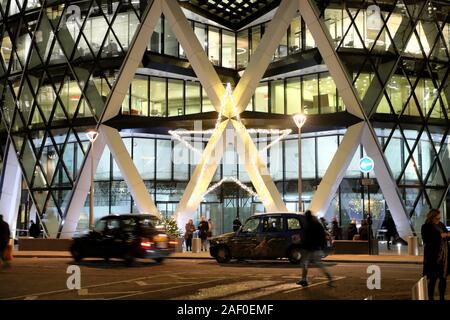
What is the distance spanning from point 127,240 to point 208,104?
2484 cm

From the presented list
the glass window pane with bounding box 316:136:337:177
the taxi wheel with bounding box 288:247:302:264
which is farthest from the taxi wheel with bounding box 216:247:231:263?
the glass window pane with bounding box 316:136:337:177

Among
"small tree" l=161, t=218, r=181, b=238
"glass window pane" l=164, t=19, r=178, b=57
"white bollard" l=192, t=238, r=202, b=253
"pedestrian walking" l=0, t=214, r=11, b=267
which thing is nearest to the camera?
"pedestrian walking" l=0, t=214, r=11, b=267

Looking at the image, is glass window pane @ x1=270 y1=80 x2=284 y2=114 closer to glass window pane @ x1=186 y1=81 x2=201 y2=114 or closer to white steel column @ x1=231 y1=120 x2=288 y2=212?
glass window pane @ x1=186 y1=81 x2=201 y2=114

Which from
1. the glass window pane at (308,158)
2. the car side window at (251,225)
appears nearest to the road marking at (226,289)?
the car side window at (251,225)

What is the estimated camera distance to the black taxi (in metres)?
20.9

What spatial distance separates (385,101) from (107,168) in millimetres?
18519

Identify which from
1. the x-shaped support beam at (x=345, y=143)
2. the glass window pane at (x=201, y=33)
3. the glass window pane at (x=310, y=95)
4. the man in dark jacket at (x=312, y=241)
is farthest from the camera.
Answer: the glass window pane at (x=201, y=33)

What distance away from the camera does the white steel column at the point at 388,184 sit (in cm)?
3431

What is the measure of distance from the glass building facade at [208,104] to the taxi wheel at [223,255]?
14493mm

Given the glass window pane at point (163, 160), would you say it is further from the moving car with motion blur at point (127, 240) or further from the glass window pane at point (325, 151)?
the moving car with motion blur at point (127, 240)

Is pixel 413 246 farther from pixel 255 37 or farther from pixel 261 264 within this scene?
pixel 255 37

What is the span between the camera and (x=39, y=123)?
40.2 m

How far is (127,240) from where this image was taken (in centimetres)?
2003

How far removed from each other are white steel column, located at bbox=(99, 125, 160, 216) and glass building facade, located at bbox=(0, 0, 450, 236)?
136cm
